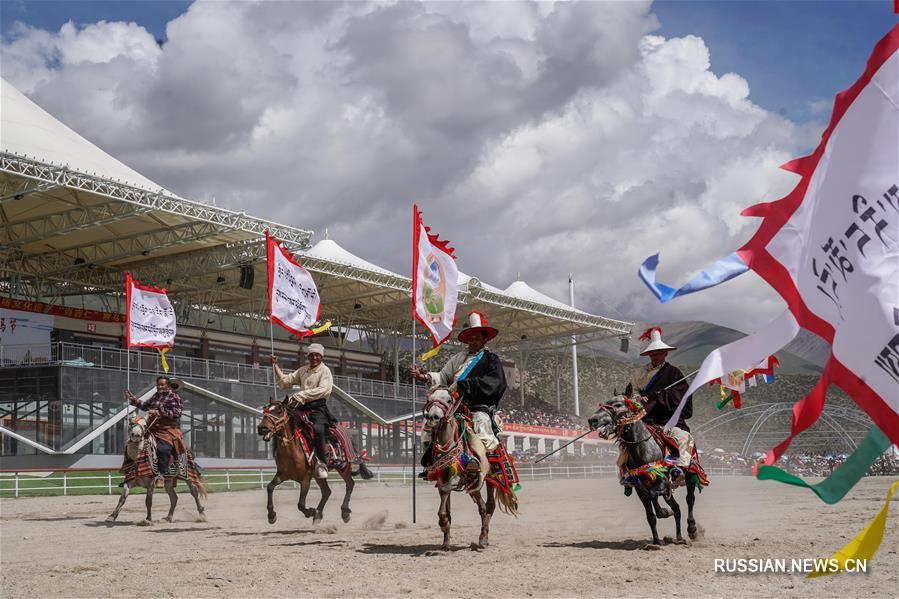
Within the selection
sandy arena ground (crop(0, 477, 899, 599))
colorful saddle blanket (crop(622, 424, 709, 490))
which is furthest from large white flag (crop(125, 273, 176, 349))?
colorful saddle blanket (crop(622, 424, 709, 490))

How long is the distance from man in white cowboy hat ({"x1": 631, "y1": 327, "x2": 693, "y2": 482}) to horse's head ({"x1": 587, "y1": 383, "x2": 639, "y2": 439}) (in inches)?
16.4

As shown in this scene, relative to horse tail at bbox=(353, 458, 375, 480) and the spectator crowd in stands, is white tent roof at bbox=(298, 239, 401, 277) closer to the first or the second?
the spectator crowd in stands

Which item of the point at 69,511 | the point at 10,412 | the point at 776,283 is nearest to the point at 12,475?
the point at 10,412

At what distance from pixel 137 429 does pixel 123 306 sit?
34949mm

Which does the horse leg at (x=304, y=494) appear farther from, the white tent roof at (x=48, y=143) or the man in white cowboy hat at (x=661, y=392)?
the white tent roof at (x=48, y=143)

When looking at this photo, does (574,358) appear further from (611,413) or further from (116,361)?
(611,413)

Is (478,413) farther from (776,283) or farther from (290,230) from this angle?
(290,230)

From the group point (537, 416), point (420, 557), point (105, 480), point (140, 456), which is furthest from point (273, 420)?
point (537, 416)

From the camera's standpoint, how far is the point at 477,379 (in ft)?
31.6

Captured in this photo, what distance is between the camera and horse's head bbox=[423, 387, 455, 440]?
901cm

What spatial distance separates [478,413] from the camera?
9.66m

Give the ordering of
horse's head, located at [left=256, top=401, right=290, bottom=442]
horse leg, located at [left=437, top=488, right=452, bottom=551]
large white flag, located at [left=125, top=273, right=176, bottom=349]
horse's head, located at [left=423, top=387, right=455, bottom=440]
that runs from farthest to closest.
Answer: large white flag, located at [left=125, top=273, right=176, bottom=349] → horse's head, located at [left=256, top=401, right=290, bottom=442] → horse leg, located at [left=437, top=488, right=452, bottom=551] → horse's head, located at [left=423, top=387, right=455, bottom=440]

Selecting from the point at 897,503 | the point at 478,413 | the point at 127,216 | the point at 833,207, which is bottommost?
the point at 897,503

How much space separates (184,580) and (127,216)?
28225 mm
